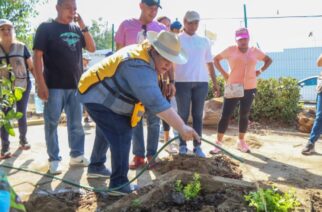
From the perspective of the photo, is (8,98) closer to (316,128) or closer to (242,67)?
(242,67)

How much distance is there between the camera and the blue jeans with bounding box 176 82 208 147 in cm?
468

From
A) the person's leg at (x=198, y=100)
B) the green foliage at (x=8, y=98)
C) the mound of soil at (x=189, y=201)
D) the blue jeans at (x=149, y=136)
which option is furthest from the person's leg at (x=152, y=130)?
the green foliage at (x=8, y=98)

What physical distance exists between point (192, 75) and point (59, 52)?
1621 millimetres

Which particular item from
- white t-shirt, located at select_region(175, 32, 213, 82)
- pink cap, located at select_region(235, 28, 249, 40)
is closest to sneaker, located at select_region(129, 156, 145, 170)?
white t-shirt, located at select_region(175, 32, 213, 82)

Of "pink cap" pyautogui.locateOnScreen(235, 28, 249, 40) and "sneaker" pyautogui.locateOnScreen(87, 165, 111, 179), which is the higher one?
"pink cap" pyautogui.locateOnScreen(235, 28, 249, 40)

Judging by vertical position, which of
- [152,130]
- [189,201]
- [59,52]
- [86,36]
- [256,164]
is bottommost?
[256,164]

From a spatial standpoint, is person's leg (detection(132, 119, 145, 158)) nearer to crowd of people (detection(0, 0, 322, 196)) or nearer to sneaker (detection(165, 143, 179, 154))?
crowd of people (detection(0, 0, 322, 196))

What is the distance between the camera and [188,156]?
4391 millimetres

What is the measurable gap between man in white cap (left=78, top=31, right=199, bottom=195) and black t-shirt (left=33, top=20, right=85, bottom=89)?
0.89 m

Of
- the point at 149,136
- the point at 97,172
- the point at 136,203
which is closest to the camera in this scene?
the point at 136,203

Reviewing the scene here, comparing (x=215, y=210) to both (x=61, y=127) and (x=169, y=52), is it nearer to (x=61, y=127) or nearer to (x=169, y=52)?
(x=169, y=52)

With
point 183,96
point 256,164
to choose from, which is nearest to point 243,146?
point 256,164

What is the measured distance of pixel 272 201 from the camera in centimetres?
271

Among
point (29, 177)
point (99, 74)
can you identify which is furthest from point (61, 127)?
point (99, 74)
